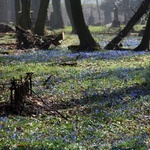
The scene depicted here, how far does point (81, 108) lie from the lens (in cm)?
1040

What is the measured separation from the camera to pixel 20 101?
964cm

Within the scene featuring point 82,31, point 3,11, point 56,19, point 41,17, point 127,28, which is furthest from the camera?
point 3,11

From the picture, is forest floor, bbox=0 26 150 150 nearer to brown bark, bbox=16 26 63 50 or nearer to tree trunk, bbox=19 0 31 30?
brown bark, bbox=16 26 63 50

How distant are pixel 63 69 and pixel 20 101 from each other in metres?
6.45

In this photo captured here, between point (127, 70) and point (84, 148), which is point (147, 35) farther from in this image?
point (84, 148)

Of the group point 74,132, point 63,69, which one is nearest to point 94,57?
point 63,69

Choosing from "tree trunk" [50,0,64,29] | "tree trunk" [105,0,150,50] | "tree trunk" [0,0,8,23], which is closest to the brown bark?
"tree trunk" [105,0,150,50]

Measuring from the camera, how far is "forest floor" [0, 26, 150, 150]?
25.6 feet

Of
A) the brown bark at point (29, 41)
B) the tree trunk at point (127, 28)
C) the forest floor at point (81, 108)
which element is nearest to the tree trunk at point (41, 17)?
the brown bark at point (29, 41)

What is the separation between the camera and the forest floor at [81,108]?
307 inches

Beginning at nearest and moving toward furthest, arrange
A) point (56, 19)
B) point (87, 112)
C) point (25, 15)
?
point (87, 112) < point (25, 15) < point (56, 19)

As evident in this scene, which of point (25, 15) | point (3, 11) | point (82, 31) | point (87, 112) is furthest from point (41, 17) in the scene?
point (3, 11)

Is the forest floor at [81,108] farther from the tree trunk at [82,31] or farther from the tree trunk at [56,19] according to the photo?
the tree trunk at [56,19]

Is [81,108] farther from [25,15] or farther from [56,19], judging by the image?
[56,19]
